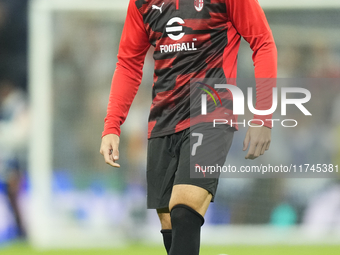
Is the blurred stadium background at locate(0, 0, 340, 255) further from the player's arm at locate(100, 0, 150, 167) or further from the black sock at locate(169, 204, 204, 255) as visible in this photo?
the black sock at locate(169, 204, 204, 255)

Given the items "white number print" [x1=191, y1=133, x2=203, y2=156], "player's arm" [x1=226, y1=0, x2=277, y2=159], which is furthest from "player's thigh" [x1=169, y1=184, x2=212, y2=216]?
"player's arm" [x1=226, y1=0, x2=277, y2=159]

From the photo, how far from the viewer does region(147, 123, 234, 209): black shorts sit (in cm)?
221

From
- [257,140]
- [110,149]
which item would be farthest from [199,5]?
[110,149]

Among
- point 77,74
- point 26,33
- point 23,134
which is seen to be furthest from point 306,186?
point 26,33

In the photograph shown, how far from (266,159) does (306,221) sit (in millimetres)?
801

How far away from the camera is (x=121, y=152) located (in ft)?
19.2

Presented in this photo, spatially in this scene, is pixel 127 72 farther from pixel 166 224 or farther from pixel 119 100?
pixel 166 224

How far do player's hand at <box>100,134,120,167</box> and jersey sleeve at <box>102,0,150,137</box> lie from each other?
5cm

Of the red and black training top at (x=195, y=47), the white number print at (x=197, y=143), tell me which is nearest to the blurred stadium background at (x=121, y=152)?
the red and black training top at (x=195, y=47)

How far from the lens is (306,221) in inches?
221

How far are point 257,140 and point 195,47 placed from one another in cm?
55

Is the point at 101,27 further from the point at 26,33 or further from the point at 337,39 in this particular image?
the point at 337,39

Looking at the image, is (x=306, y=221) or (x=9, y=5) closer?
(x=306, y=221)

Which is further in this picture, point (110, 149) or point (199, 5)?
point (110, 149)
